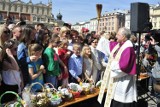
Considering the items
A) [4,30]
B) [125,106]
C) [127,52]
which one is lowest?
[125,106]

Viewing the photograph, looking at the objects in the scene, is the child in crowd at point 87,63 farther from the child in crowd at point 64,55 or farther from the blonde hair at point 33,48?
the blonde hair at point 33,48

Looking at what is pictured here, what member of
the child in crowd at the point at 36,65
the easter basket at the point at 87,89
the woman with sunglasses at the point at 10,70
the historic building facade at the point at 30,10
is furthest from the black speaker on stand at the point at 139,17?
the historic building facade at the point at 30,10

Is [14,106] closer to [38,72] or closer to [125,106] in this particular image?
[38,72]

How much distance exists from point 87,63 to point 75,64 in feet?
1.17

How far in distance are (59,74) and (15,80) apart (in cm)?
124

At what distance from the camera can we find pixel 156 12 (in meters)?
78.5

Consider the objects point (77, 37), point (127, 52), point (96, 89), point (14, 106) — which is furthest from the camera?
point (77, 37)

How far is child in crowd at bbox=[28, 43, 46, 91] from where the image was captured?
468 centimetres

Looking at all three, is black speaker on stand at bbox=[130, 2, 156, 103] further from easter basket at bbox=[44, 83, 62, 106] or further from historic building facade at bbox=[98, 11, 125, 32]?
historic building facade at bbox=[98, 11, 125, 32]

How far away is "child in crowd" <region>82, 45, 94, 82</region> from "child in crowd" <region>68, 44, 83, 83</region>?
0.18 metres

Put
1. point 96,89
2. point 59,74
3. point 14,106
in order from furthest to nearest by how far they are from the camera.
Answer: point 96,89
point 59,74
point 14,106

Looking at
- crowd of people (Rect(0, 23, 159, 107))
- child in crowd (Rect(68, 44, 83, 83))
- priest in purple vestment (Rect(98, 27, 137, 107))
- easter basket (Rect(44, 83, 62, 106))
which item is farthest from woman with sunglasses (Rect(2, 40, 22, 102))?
child in crowd (Rect(68, 44, 83, 83))

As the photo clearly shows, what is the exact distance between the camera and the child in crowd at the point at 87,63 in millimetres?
6121

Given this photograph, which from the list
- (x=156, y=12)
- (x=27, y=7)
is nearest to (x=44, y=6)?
(x=27, y=7)
